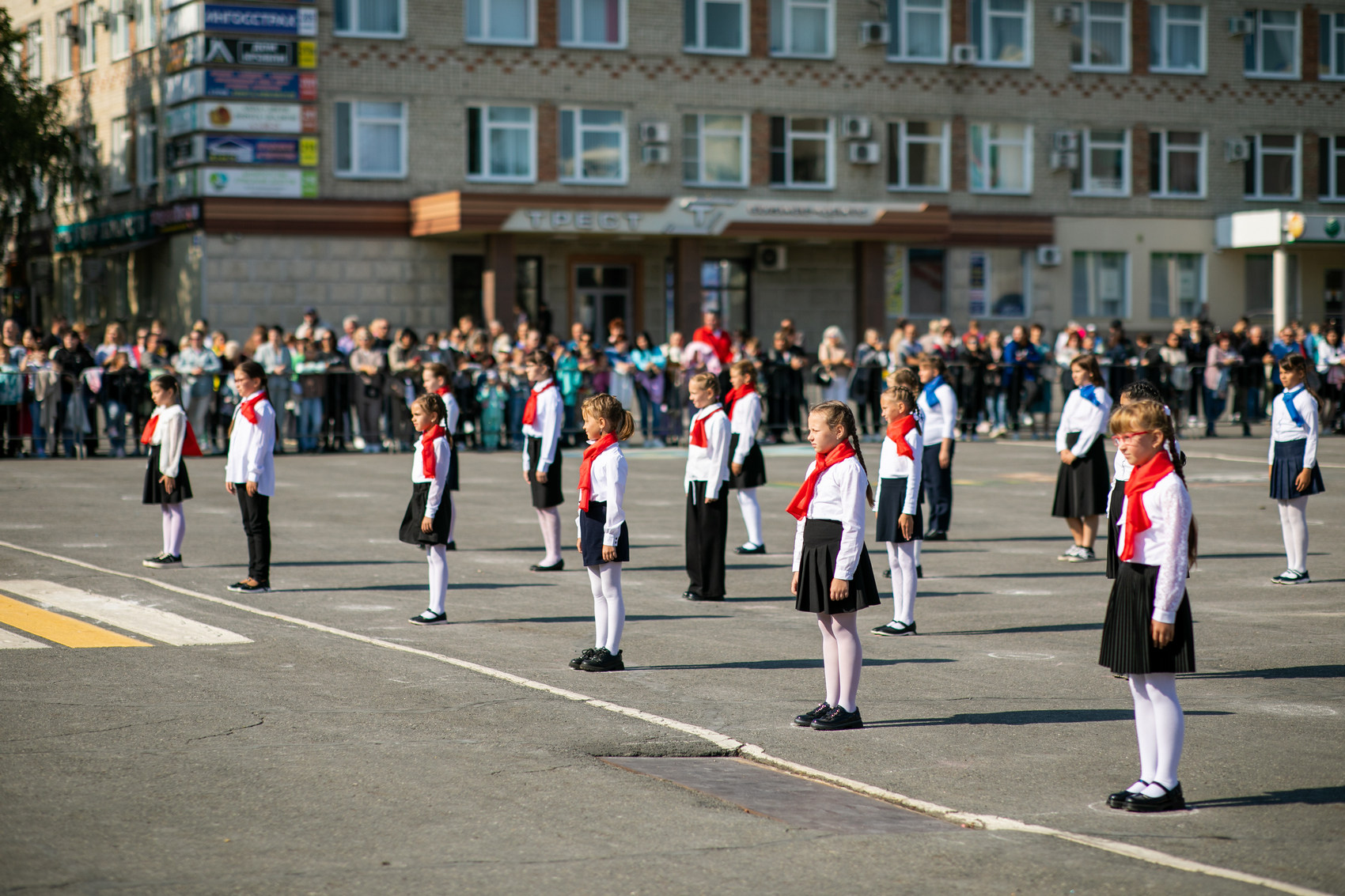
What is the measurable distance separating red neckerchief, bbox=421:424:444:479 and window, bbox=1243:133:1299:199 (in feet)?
128

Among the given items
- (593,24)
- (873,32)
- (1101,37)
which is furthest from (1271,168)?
(593,24)

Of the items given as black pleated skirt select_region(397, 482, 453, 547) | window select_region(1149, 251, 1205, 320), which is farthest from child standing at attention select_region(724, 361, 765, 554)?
window select_region(1149, 251, 1205, 320)

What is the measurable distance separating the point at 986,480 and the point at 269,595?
11341mm

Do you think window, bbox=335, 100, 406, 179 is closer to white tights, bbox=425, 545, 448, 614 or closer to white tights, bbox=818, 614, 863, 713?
white tights, bbox=425, 545, 448, 614

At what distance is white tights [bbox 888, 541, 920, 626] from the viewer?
10.9 m

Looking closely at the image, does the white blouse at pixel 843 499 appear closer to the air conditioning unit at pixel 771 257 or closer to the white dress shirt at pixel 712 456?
the white dress shirt at pixel 712 456

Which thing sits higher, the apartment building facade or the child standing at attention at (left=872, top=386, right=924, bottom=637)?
the apartment building facade

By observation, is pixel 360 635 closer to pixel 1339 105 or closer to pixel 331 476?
pixel 331 476

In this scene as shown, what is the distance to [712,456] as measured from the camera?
40.7 feet

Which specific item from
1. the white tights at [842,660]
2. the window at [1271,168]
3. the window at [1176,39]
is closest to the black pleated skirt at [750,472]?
the white tights at [842,660]

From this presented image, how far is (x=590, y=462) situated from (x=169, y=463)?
17.5 feet

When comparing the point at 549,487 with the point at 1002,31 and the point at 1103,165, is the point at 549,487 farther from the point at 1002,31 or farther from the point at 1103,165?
the point at 1103,165

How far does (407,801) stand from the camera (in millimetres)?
6555

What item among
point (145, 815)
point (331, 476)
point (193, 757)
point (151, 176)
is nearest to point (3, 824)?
point (145, 815)
